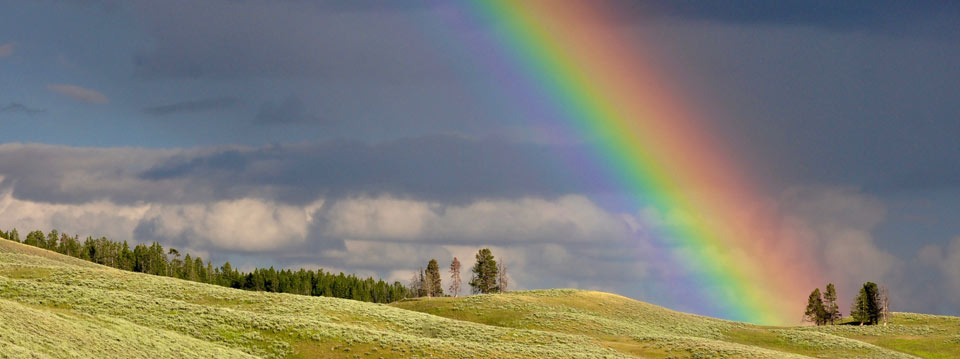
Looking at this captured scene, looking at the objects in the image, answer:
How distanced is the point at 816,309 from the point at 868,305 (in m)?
13.3

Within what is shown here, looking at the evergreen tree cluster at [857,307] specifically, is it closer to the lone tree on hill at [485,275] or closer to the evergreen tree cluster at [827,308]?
the evergreen tree cluster at [827,308]

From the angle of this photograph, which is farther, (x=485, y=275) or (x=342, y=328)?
(x=485, y=275)

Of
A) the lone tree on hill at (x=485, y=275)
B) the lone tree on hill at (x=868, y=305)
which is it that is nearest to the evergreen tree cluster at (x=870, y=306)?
the lone tree on hill at (x=868, y=305)

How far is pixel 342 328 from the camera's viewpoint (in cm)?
7706

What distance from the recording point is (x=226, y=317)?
7656 cm

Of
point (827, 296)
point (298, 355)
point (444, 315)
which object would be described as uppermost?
point (827, 296)

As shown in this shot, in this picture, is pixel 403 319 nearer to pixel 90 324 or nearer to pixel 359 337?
pixel 359 337

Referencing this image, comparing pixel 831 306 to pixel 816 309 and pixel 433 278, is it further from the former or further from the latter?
pixel 433 278

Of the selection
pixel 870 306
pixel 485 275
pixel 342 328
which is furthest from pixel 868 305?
pixel 342 328

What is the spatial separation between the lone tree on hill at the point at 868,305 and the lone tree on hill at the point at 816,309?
30.3 ft

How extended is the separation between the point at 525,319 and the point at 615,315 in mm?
19091

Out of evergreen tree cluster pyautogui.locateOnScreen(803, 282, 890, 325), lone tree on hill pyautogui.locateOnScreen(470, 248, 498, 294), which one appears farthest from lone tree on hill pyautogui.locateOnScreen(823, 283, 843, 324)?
lone tree on hill pyautogui.locateOnScreen(470, 248, 498, 294)

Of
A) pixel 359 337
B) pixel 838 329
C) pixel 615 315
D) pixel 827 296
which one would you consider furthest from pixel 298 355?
pixel 827 296

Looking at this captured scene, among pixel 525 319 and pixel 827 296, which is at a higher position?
Answer: pixel 827 296
